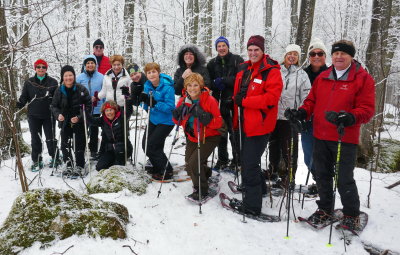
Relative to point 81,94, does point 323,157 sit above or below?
below

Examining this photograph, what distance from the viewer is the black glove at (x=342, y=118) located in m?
2.96

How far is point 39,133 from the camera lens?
5.91 m

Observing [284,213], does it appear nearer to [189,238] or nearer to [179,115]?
[189,238]

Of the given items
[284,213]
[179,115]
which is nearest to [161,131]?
[179,115]

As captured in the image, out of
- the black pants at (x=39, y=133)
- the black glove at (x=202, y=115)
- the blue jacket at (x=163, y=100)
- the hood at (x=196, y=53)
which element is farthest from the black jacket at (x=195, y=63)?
the black pants at (x=39, y=133)

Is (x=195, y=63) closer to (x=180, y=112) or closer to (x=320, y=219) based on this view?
(x=180, y=112)

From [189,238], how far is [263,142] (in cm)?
157

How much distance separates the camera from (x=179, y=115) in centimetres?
425

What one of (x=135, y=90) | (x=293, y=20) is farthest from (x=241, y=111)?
(x=293, y=20)

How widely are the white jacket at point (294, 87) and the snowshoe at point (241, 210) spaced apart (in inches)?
59.8

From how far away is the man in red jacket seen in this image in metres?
3.14

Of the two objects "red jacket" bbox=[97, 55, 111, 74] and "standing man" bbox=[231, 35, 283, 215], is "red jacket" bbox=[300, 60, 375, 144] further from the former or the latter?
"red jacket" bbox=[97, 55, 111, 74]

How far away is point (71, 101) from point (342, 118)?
4887mm

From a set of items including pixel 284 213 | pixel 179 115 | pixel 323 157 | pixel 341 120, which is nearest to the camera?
pixel 341 120
